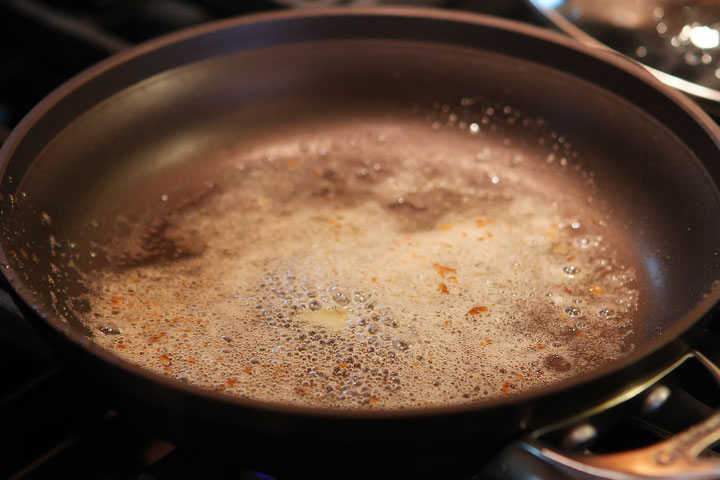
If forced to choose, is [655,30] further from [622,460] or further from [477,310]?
[622,460]

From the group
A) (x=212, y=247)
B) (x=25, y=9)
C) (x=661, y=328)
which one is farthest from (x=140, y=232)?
(x=661, y=328)

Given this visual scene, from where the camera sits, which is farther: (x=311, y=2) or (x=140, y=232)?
(x=311, y=2)

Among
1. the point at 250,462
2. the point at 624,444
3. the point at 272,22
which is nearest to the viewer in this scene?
the point at 250,462

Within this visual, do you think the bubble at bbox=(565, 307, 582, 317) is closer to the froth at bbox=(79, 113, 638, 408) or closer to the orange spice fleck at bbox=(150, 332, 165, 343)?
the froth at bbox=(79, 113, 638, 408)

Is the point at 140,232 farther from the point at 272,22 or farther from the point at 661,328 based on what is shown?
the point at 661,328

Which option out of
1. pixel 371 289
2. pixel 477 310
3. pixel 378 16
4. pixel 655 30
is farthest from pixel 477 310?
pixel 655 30
